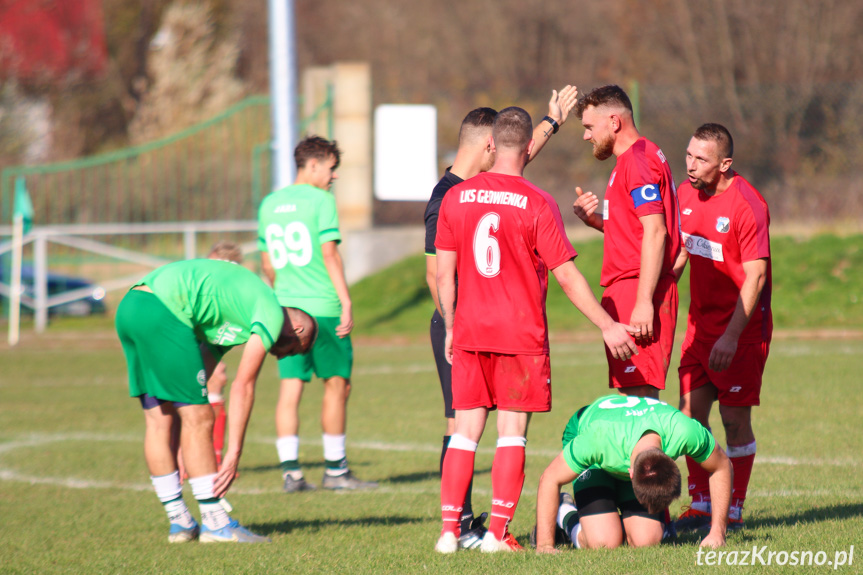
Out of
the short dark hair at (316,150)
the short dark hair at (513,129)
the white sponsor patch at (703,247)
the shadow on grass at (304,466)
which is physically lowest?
the shadow on grass at (304,466)

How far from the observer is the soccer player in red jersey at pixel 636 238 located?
5.06 meters

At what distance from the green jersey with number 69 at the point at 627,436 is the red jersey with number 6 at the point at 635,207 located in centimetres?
89

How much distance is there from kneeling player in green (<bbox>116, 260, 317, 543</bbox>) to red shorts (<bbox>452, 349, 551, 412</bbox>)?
0.95 meters

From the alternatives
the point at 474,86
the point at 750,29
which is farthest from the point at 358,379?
the point at 474,86

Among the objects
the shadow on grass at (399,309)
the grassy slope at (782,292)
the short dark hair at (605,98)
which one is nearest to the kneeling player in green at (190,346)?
the short dark hair at (605,98)

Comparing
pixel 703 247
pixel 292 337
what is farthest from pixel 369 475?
pixel 703 247

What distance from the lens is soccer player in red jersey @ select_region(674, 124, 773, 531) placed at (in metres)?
5.36

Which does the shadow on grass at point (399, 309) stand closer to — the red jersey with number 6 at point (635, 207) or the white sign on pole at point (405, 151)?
the white sign on pole at point (405, 151)

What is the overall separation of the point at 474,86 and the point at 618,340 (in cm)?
3168

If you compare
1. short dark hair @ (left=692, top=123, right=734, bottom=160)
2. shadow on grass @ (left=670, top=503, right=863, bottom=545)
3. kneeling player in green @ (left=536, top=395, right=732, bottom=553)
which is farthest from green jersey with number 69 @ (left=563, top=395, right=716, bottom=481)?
short dark hair @ (left=692, top=123, right=734, bottom=160)

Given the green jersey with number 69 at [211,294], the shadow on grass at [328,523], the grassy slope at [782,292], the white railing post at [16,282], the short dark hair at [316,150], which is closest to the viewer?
the green jersey with number 69 at [211,294]

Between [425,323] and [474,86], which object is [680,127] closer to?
[425,323]

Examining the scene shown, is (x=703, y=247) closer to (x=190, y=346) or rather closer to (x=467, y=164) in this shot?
(x=467, y=164)

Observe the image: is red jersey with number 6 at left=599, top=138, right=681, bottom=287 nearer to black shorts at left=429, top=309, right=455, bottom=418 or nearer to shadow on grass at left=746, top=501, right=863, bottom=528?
black shorts at left=429, top=309, right=455, bottom=418
